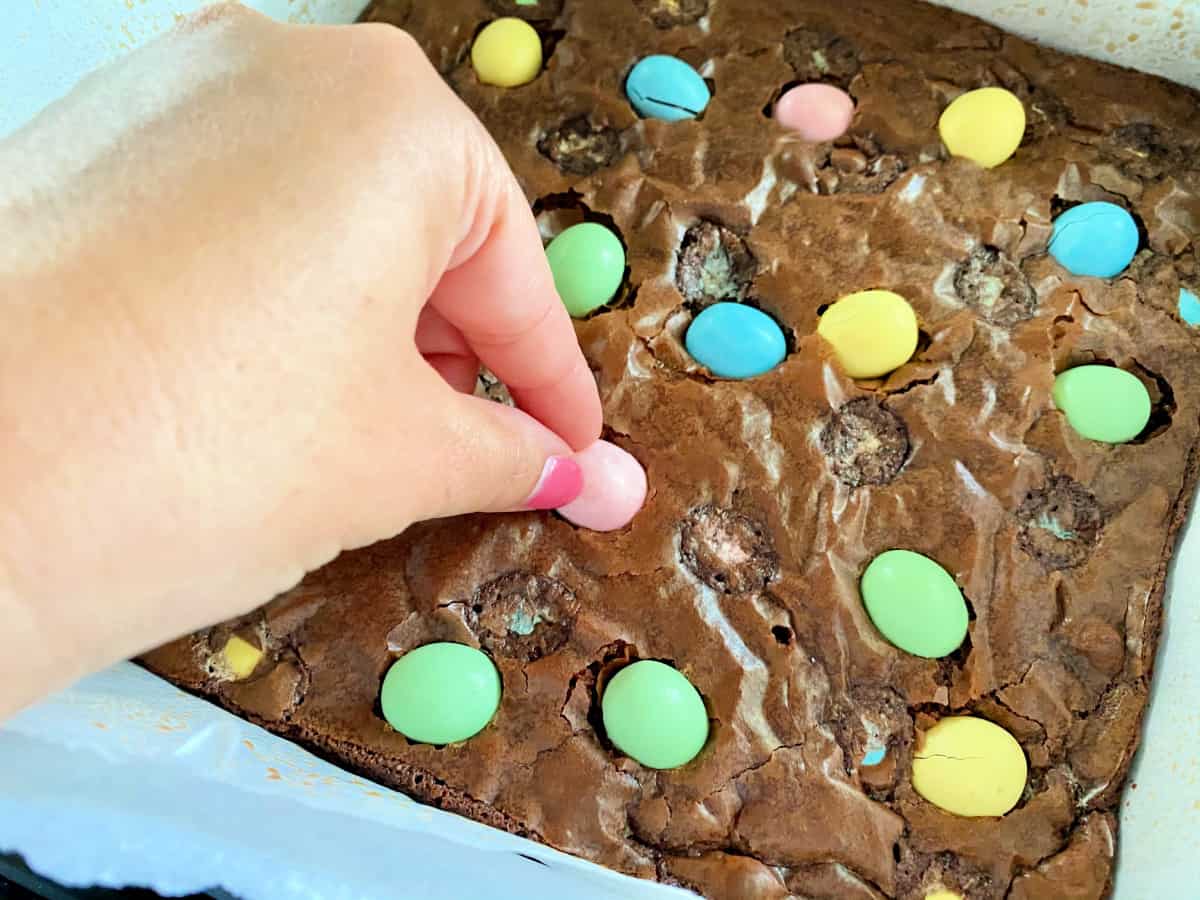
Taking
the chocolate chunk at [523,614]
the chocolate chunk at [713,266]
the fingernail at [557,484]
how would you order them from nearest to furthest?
1. the fingernail at [557,484]
2. the chocolate chunk at [523,614]
3. the chocolate chunk at [713,266]

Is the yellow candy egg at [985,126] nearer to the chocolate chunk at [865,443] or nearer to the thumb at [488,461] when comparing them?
the chocolate chunk at [865,443]

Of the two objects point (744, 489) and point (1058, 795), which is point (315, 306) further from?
point (1058, 795)

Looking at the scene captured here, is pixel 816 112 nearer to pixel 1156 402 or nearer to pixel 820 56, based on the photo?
pixel 820 56

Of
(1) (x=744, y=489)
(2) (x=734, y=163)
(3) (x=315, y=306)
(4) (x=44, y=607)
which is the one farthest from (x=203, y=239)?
(2) (x=734, y=163)

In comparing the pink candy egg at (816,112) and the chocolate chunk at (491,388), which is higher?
the pink candy egg at (816,112)

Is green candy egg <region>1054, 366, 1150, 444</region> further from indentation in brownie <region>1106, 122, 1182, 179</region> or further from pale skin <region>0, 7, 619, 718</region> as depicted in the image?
pale skin <region>0, 7, 619, 718</region>

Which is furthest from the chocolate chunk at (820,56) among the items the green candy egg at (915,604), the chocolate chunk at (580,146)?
the green candy egg at (915,604)

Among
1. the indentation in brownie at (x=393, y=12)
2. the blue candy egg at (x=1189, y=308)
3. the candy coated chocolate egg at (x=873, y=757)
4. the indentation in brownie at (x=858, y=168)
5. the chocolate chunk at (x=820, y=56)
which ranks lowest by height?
the candy coated chocolate egg at (x=873, y=757)
